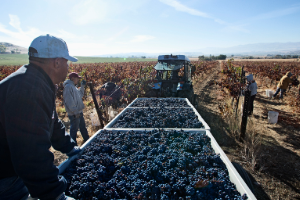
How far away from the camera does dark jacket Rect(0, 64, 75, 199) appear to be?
1060 mm

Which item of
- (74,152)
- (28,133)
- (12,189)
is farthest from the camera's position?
(74,152)

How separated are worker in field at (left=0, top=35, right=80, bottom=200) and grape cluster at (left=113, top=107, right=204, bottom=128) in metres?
1.93

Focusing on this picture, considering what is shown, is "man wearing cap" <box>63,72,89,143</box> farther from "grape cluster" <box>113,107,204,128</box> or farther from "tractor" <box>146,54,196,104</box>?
"tractor" <box>146,54,196,104</box>

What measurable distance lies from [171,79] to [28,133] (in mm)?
6672

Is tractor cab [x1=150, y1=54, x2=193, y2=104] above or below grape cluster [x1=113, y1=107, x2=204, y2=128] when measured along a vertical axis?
above

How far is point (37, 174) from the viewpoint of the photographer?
1.09 meters

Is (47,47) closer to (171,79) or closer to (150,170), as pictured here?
(150,170)

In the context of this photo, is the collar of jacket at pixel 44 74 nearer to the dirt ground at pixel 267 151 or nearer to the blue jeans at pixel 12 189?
the blue jeans at pixel 12 189

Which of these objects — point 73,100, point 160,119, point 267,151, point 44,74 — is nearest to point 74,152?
point 44,74

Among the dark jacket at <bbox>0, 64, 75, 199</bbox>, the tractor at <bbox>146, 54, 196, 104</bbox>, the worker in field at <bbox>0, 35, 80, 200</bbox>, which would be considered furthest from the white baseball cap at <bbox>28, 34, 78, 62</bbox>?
the tractor at <bbox>146, 54, 196, 104</bbox>

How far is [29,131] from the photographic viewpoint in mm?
1087

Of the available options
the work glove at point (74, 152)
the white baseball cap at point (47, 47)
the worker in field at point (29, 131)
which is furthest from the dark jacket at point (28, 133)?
the work glove at point (74, 152)

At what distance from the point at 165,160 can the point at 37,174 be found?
1346 mm

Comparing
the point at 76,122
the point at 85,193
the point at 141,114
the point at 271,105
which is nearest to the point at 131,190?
the point at 85,193
